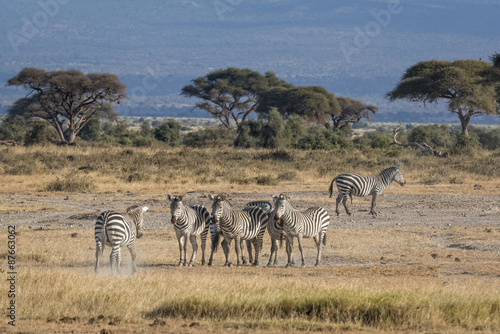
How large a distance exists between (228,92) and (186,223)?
59.2 meters

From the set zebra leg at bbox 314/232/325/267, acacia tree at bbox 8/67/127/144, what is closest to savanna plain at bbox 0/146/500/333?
zebra leg at bbox 314/232/325/267

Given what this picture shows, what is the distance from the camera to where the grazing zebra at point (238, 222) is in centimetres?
1224

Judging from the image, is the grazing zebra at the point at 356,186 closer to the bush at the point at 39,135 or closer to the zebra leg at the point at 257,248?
the zebra leg at the point at 257,248

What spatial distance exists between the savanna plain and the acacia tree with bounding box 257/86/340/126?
2905 cm

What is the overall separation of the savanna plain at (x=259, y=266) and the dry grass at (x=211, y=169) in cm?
11

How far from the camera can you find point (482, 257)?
45.4ft

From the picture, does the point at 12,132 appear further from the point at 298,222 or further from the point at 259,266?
the point at 298,222

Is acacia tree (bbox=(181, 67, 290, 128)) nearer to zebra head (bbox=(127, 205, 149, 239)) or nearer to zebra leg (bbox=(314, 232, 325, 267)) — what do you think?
zebra leg (bbox=(314, 232, 325, 267))

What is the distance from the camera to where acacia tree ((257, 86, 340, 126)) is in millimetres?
60594

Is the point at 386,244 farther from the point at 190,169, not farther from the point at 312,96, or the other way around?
the point at 312,96

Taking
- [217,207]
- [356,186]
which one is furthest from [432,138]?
[217,207]

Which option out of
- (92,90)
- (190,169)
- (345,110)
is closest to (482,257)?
(190,169)

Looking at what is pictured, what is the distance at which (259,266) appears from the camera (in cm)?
1295

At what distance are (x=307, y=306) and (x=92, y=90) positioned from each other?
4356 centimetres
